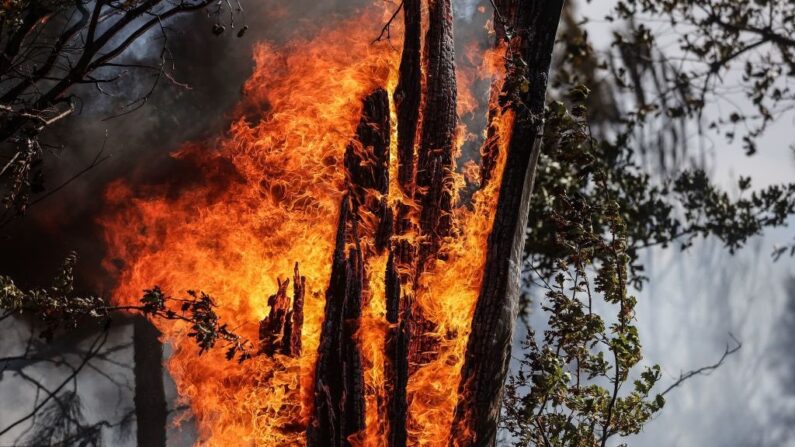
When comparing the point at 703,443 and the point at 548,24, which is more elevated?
the point at 548,24

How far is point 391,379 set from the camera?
6.44 metres

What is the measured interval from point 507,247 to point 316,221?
6.34ft

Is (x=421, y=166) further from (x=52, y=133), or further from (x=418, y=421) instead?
(x=52, y=133)

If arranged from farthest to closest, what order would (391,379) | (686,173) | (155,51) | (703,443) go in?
1. (703,443)
2. (686,173)
3. (155,51)
4. (391,379)


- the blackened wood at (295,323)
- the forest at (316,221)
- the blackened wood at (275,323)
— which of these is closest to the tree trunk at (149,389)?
the forest at (316,221)

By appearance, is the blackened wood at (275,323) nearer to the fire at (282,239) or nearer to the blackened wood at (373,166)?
the fire at (282,239)

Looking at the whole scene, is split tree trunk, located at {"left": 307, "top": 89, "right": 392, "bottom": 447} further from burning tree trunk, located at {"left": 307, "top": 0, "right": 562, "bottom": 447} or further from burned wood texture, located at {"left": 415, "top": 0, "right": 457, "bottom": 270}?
burned wood texture, located at {"left": 415, "top": 0, "right": 457, "bottom": 270}

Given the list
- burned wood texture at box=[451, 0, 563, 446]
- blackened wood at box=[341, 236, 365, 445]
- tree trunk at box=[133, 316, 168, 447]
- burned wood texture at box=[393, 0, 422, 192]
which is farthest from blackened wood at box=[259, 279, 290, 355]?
tree trunk at box=[133, 316, 168, 447]

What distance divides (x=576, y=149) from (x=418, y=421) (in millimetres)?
2948

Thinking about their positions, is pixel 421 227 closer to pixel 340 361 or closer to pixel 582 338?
pixel 340 361

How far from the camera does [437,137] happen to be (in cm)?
687

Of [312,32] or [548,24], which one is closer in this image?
[548,24]

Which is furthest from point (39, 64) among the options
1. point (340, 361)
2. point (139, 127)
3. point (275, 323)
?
point (340, 361)

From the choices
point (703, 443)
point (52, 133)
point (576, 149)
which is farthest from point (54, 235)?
point (703, 443)
